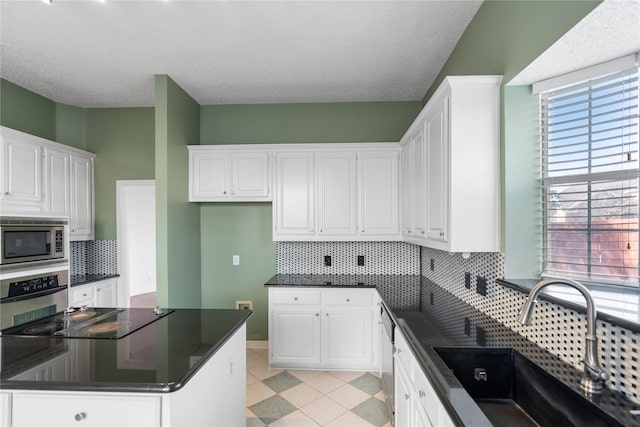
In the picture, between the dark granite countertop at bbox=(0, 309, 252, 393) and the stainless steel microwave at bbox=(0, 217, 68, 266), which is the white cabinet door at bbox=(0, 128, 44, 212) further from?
the dark granite countertop at bbox=(0, 309, 252, 393)

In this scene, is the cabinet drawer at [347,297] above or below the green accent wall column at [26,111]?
below

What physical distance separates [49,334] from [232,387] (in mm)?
996

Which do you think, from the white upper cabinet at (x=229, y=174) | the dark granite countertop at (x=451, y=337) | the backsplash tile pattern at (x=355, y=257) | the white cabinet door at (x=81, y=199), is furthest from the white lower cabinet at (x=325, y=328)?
the white cabinet door at (x=81, y=199)

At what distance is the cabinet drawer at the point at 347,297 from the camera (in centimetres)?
300

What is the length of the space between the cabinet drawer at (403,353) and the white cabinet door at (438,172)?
0.65 m

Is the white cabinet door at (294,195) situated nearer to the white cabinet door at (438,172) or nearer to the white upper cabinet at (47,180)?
the white cabinet door at (438,172)

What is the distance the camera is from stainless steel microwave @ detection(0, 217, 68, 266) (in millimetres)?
2484

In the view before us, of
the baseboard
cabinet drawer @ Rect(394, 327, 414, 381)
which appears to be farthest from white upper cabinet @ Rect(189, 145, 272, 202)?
cabinet drawer @ Rect(394, 327, 414, 381)

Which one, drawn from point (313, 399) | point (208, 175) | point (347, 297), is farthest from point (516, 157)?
point (208, 175)

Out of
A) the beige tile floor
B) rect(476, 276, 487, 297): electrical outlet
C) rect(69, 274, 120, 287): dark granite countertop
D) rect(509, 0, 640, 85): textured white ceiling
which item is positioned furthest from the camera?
rect(69, 274, 120, 287): dark granite countertop

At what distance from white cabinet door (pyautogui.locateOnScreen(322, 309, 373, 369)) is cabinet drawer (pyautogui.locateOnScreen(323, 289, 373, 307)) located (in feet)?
0.23

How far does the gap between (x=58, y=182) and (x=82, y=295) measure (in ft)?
3.97

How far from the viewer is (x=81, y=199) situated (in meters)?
3.50

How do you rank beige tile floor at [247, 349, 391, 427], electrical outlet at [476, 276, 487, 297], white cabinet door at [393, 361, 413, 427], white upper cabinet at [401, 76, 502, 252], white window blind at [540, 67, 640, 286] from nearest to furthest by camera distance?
white window blind at [540, 67, 640, 286] → white cabinet door at [393, 361, 413, 427] → white upper cabinet at [401, 76, 502, 252] → electrical outlet at [476, 276, 487, 297] → beige tile floor at [247, 349, 391, 427]
